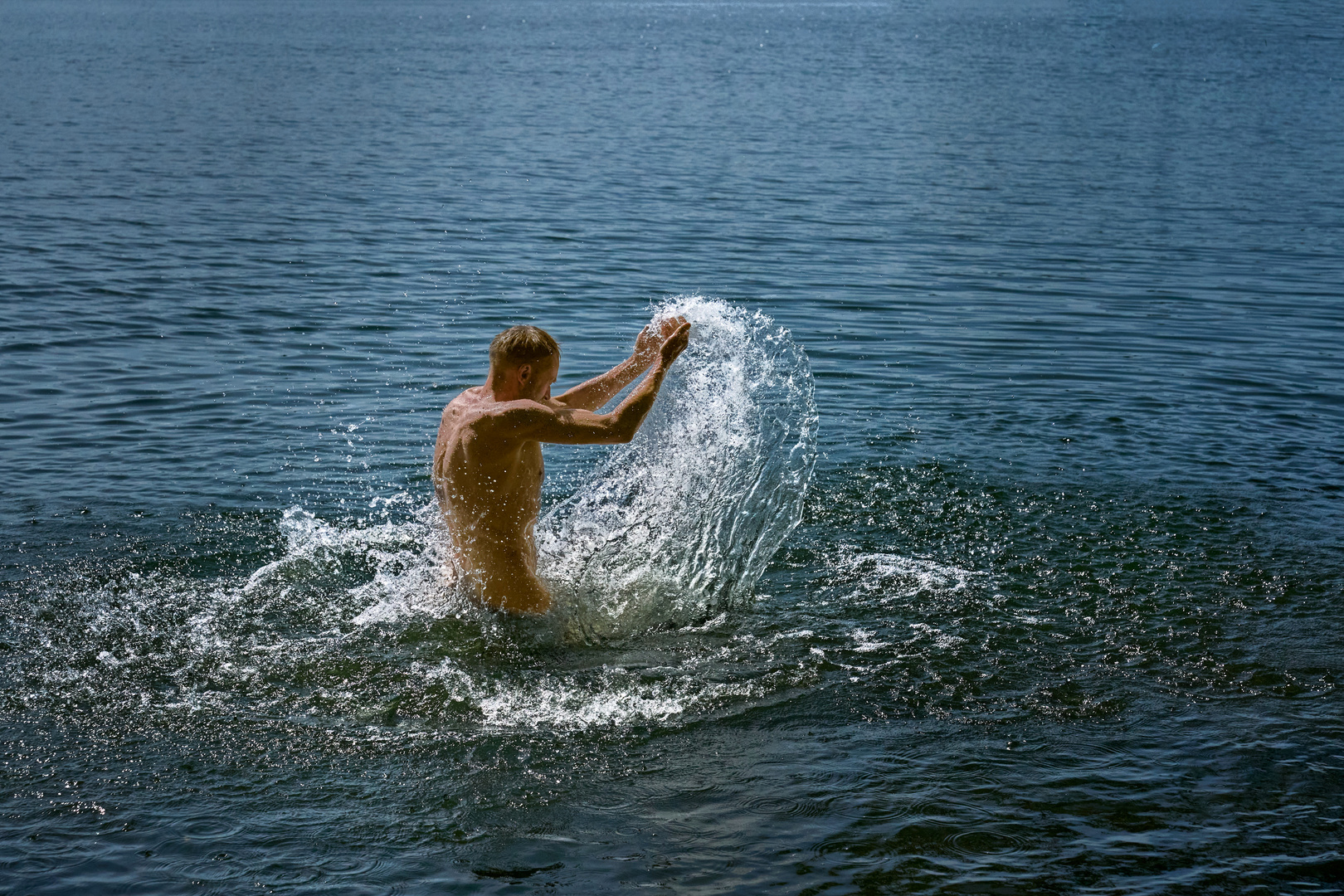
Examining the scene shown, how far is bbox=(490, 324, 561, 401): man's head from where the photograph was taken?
22.8 feet

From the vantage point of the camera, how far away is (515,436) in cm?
695

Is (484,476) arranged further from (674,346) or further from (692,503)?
(692,503)

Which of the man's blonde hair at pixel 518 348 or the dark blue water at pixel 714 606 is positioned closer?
the dark blue water at pixel 714 606

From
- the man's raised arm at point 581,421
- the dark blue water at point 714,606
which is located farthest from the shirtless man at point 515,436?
the dark blue water at point 714,606

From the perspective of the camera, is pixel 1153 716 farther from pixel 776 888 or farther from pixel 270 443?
pixel 270 443

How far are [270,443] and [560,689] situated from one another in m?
5.22

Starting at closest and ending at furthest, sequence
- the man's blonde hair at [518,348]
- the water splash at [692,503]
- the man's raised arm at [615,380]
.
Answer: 1. the man's blonde hair at [518,348]
2. the man's raised arm at [615,380]
3. the water splash at [692,503]

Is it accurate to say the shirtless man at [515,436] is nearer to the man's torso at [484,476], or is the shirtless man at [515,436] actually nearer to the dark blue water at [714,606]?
the man's torso at [484,476]

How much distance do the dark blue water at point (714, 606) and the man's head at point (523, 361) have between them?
58.8 inches

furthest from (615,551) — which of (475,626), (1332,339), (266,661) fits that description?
(1332,339)

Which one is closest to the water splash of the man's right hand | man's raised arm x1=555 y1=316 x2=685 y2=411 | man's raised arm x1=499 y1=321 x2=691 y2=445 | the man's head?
man's raised arm x1=555 y1=316 x2=685 y2=411

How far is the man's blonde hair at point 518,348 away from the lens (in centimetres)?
695

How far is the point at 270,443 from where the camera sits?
11.2 metres

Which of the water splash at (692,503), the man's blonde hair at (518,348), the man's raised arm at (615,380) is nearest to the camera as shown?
the man's blonde hair at (518,348)
